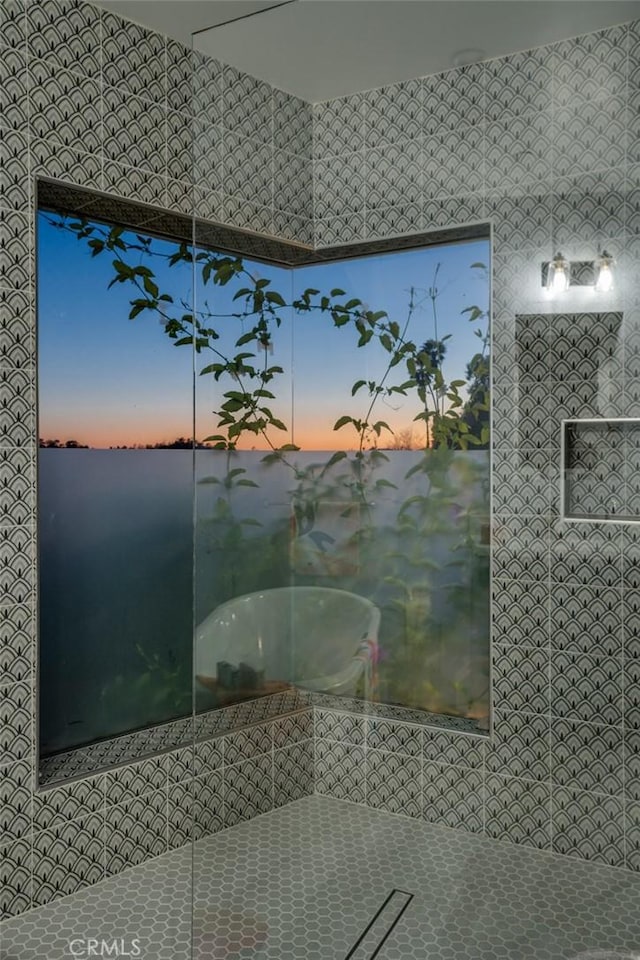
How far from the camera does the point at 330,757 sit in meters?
1.82

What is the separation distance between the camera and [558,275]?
5.18 feet

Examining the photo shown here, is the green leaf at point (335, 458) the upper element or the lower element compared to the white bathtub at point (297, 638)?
upper

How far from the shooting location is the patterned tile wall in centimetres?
192

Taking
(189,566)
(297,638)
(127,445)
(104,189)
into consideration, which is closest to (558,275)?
(297,638)

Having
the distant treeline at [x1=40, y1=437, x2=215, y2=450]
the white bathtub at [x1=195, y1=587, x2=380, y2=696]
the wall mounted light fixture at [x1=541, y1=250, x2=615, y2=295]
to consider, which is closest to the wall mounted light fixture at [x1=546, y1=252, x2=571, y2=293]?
the wall mounted light fixture at [x1=541, y1=250, x2=615, y2=295]

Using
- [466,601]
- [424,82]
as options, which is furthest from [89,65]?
[466,601]

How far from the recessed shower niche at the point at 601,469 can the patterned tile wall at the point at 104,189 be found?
74 centimetres

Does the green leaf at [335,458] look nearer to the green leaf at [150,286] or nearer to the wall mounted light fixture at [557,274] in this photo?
the wall mounted light fixture at [557,274]

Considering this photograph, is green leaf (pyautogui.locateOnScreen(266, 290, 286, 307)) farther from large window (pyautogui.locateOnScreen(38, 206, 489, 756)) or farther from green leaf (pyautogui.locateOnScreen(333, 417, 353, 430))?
green leaf (pyautogui.locateOnScreen(333, 417, 353, 430))

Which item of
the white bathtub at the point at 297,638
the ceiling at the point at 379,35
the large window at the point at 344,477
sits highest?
the ceiling at the point at 379,35

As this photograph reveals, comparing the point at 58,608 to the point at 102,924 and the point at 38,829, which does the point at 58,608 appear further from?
the point at 102,924

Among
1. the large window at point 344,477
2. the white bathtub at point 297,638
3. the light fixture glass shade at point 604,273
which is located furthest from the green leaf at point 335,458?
the light fixture glass shade at point 604,273

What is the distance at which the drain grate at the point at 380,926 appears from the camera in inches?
67.4

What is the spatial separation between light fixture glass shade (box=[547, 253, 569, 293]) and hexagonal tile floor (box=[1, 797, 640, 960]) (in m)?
1.03
